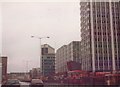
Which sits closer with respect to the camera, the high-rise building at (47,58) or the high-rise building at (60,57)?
the high-rise building at (47,58)

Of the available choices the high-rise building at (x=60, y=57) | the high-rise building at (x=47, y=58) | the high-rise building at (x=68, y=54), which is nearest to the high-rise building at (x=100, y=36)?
the high-rise building at (x=68, y=54)

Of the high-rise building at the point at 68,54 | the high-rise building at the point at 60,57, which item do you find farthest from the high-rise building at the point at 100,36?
the high-rise building at the point at 60,57

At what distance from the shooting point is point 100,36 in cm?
3678

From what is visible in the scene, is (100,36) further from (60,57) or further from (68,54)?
Answer: (60,57)

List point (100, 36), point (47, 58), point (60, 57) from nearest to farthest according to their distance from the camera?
point (100, 36), point (47, 58), point (60, 57)

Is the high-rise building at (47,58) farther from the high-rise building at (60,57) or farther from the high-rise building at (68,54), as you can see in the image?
the high-rise building at (68,54)

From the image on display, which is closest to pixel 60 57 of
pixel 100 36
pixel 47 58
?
pixel 47 58

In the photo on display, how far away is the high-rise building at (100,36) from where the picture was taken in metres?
35.4

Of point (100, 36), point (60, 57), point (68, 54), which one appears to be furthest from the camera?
point (60, 57)

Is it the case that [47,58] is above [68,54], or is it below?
below

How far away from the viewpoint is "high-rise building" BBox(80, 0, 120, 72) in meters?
35.4

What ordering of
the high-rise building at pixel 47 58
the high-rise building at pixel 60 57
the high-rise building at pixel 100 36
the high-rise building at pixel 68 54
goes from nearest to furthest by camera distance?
the high-rise building at pixel 100 36 → the high-rise building at pixel 47 58 → the high-rise building at pixel 68 54 → the high-rise building at pixel 60 57

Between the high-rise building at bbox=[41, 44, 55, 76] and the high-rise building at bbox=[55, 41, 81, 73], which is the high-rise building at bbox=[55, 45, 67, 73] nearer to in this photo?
the high-rise building at bbox=[55, 41, 81, 73]

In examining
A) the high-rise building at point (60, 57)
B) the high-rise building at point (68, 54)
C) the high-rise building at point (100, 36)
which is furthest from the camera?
the high-rise building at point (60, 57)
